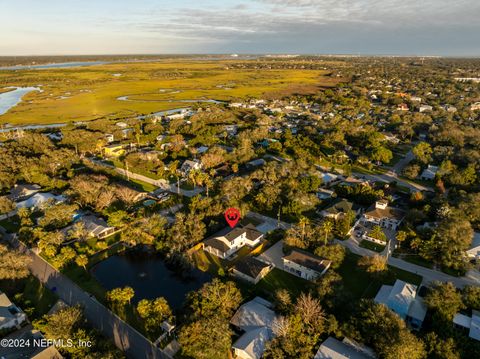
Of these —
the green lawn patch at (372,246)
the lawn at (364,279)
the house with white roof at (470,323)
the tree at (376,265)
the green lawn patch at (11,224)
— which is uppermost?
the tree at (376,265)

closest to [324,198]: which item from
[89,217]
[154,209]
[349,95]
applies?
[154,209]

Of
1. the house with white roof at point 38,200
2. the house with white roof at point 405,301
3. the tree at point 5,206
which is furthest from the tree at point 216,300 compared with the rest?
the tree at point 5,206

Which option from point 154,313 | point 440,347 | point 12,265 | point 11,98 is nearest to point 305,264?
point 440,347

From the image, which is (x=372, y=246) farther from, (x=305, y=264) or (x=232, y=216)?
(x=232, y=216)

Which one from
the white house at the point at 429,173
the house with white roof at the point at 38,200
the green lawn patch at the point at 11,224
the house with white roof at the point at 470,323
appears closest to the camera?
the house with white roof at the point at 470,323

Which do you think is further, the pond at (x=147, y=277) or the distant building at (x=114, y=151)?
the distant building at (x=114, y=151)

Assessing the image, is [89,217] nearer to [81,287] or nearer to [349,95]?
[81,287]

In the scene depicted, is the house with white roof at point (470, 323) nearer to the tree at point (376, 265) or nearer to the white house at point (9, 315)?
the tree at point (376, 265)

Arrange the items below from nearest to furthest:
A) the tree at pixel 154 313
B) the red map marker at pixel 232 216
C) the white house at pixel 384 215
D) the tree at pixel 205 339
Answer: the tree at pixel 205 339 → the tree at pixel 154 313 → the red map marker at pixel 232 216 → the white house at pixel 384 215

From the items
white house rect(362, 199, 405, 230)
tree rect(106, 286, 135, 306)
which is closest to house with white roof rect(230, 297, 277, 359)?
tree rect(106, 286, 135, 306)
